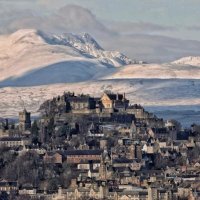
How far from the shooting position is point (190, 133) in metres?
146

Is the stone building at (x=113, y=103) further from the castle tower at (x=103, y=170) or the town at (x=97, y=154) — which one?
the castle tower at (x=103, y=170)

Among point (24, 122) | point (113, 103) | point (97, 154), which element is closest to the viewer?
point (97, 154)

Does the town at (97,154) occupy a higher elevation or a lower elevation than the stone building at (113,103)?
lower

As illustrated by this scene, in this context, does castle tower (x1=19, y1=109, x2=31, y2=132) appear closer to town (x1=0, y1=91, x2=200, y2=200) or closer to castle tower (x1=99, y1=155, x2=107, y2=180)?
town (x1=0, y1=91, x2=200, y2=200)

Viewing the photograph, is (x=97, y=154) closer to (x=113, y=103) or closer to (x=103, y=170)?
(x=103, y=170)

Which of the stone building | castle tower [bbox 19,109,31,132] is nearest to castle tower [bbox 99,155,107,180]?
castle tower [bbox 19,109,31,132]

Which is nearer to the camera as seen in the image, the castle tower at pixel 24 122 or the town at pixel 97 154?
the town at pixel 97 154

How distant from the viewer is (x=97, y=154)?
133m

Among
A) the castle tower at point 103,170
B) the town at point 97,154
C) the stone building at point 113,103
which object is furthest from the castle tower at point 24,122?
the castle tower at point 103,170

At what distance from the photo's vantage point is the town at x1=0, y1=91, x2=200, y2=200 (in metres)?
115

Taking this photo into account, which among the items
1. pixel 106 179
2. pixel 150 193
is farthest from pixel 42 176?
pixel 150 193

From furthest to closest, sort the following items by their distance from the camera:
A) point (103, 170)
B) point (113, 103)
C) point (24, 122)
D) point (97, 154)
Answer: point (113, 103) → point (24, 122) → point (97, 154) → point (103, 170)

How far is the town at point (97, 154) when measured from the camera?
379ft

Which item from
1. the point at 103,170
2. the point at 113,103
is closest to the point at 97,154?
the point at 103,170
